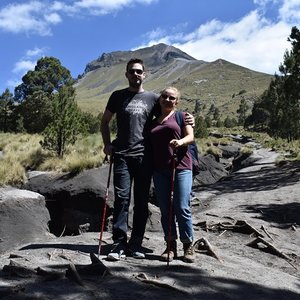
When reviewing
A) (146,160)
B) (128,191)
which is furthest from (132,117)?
(128,191)

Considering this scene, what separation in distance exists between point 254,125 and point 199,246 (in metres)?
87.0

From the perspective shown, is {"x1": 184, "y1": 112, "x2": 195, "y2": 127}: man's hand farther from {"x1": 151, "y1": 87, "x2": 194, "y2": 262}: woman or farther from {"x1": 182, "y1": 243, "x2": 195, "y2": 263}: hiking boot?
{"x1": 182, "y1": 243, "x2": 195, "y2": 263}: hiking boot

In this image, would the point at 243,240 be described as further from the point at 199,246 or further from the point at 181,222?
the point at 181,222

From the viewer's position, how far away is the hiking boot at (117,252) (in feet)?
16.7

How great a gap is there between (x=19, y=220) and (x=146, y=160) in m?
3.43

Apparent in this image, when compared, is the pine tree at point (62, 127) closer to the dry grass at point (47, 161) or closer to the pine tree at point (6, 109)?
the dry grass at point (47, 161)

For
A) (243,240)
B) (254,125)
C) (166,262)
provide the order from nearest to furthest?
(166,262) < (243,240) < (254,125)

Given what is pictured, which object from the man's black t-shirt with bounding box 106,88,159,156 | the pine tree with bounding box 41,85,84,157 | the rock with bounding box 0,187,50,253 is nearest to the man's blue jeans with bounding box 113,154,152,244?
the man's black t-shirt with bounding box 106,88,159,156

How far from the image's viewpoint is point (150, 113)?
554cm

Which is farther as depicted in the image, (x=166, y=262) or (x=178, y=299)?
(x=166, y=262)

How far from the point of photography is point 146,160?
5422mm

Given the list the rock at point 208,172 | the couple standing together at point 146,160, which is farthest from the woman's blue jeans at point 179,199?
the rock at point 208,172

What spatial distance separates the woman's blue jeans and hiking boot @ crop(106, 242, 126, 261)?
0.56m

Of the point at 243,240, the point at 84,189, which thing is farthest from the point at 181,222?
the point at 84,189
